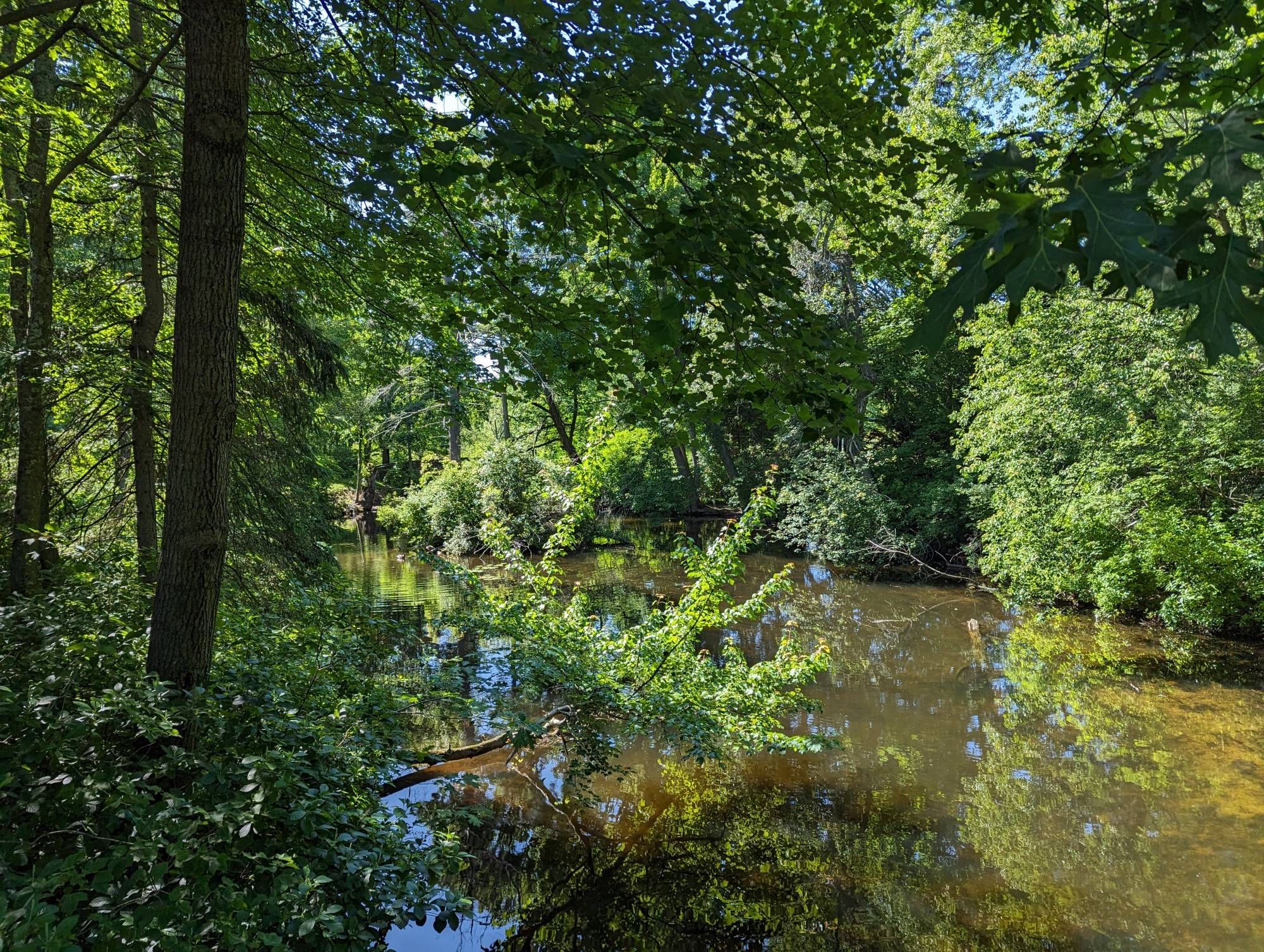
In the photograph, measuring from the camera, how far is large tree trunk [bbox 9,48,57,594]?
4.81 meters

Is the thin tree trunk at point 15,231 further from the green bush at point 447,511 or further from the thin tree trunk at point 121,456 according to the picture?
the green bush at point 447,511

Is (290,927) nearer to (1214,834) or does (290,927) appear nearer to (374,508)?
(1214,834)

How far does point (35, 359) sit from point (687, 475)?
2220 centimetres

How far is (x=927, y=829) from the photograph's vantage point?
6.06 m

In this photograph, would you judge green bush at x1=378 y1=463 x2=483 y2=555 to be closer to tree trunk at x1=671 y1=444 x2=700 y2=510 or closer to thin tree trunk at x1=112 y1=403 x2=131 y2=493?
tree trunk at x1=671 y1=444 x2=700 y2=510

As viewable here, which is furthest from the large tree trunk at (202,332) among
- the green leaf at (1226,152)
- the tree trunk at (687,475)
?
the tree trunk at (687,475)

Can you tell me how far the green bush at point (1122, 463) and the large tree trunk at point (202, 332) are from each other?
10.6 m

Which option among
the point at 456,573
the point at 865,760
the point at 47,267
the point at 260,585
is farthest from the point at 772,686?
the point at 47,267

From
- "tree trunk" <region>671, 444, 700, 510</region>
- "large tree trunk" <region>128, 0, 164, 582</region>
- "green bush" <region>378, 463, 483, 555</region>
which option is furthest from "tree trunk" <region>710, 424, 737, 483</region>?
"large tree trunk" <region>128, 0, 164, 582</region>

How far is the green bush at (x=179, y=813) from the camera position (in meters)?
1.85

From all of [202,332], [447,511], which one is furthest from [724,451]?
[202,332]

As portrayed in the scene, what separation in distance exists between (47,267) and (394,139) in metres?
4.94

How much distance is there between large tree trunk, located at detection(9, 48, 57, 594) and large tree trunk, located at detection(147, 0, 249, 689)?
2.87 m

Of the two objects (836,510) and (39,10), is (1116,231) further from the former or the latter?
(836,510)
